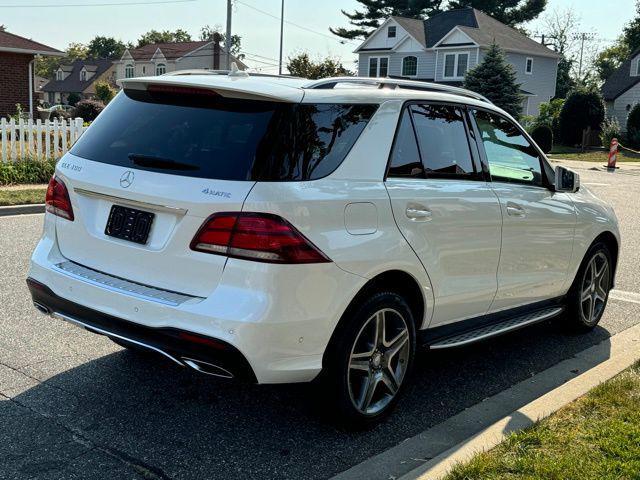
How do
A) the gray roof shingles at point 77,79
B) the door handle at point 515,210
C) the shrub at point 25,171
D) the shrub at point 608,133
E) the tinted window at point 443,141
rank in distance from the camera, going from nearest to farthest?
the tinted window at point 443,141 → the door handle at point 515,210 → the shrub at point 25,171 → the shrub at point 608,133 → the gray roof shingles at point 77,79

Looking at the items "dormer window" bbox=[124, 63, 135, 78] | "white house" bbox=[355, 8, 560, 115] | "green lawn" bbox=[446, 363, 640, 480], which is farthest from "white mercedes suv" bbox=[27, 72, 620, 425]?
"dormer window" bbox=[124, 63, 135, 78]

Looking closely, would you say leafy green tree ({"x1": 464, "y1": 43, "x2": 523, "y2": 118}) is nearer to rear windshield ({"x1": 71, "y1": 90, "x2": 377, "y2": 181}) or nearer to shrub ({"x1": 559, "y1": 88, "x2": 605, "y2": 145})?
shrub ({"x1": 559, "y1": 88, "x2": 605, "y2": 145})

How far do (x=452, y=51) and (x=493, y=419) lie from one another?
2060 inches

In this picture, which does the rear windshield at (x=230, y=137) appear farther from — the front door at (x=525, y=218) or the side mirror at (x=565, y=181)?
the side mirror at (x=565, y=181)

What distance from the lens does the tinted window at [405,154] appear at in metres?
3.96

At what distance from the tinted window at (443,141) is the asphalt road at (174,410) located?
1458mm

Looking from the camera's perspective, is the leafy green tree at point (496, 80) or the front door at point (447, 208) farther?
the leafy green tree at point (496, 80)

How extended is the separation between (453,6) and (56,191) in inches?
2843

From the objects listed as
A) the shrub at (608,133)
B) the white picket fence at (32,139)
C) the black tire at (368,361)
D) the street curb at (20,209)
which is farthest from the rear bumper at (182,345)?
the shrub at (608,133)

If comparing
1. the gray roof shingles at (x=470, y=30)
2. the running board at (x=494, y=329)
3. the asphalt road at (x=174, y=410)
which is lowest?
the asphalt road at (x=174, y=410)

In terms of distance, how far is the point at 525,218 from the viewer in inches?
192

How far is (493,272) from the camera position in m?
4.64

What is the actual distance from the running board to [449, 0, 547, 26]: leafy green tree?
70.2m

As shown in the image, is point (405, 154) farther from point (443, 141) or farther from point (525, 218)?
point (525, 218)
